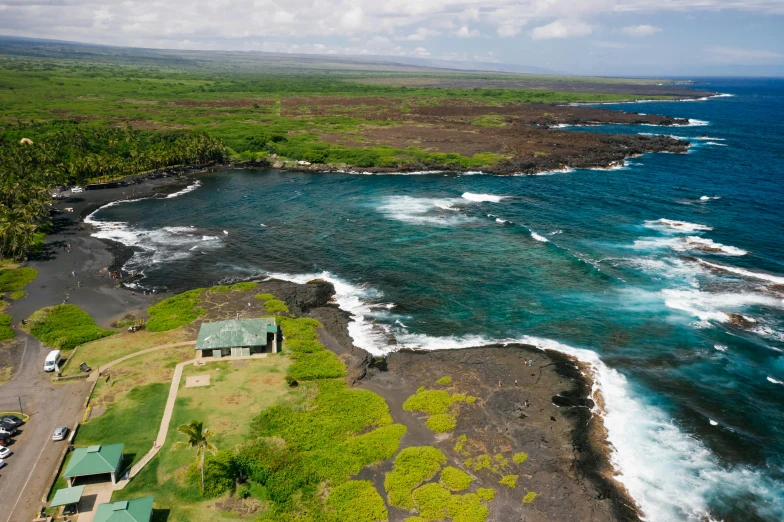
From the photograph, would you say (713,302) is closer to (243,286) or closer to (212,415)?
(212,415)

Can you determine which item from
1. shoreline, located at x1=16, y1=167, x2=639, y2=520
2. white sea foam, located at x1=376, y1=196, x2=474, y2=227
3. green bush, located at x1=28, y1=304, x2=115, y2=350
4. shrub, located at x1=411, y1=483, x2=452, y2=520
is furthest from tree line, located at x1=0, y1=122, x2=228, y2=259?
shrub, located at x1=411, y1=483, x2=452, y2=520

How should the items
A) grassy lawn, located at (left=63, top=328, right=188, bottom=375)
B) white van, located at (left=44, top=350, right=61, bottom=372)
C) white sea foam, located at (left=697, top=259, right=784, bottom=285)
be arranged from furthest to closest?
white sea foam, located at (left=697, top=259, right=784, bottom=285)
grassy lawn, located at (left=63, top=328, right=188, bottom=375)
white van, located at (left=44, top=350, right=61, bottom=372)

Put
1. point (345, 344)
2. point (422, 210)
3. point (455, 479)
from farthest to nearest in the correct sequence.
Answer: point (422, 210) → point (345, 344) → point (455, 479)

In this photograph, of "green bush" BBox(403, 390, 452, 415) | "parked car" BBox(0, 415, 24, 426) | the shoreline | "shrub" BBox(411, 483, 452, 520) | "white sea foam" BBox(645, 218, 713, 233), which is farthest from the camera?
"white sea foam" BBox(645, 218, 713, 233)

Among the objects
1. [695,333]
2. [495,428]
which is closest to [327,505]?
[495,428]

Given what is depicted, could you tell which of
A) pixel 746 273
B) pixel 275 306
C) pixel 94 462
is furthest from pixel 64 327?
pixel 746 273

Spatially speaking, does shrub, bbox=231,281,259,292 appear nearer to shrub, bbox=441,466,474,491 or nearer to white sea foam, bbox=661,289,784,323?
shrub, bbox=441,466,474,491
